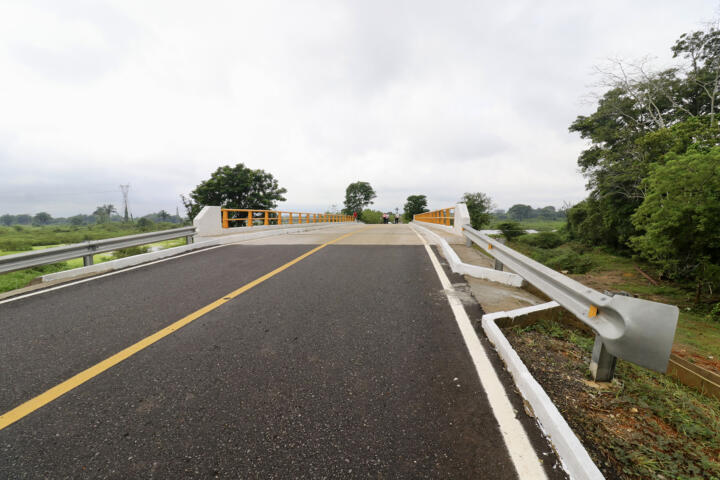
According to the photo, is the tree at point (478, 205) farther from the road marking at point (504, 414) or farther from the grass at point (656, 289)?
the road marking at point (504, 414)

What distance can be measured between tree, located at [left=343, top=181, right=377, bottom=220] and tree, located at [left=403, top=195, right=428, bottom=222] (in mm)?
16275

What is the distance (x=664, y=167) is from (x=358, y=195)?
327ft

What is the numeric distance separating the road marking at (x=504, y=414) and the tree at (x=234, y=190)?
149 feet

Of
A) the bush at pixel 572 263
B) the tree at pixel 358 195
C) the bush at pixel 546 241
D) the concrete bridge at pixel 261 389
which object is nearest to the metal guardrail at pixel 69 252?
the concrete bridge at pixel 261 389

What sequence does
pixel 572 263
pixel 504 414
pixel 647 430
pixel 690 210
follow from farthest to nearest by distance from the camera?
pixel 572 263 → pixel 690 210 → pixel 504 414 → pixel 647 430

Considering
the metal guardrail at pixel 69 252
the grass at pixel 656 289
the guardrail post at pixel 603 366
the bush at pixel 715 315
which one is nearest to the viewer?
the guardrail post at pixel 603 366

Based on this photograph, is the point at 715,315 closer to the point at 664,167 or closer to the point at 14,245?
the point at 664,167

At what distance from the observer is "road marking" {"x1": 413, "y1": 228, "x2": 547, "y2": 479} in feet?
5.05

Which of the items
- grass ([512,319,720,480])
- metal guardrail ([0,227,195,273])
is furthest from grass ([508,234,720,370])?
metal guardrail ([0,227,195,273])

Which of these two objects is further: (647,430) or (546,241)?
(546,241)

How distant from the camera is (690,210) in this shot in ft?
40.7

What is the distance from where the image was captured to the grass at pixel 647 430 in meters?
1.51

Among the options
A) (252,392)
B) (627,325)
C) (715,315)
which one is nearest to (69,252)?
(252,392)

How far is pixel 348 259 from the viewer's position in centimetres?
745
